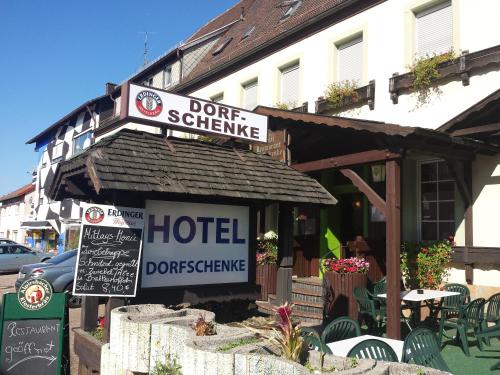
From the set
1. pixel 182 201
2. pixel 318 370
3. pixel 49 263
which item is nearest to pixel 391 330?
pixel 182 201

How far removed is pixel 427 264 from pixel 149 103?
6131 millimetres

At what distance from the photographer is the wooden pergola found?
713 cm

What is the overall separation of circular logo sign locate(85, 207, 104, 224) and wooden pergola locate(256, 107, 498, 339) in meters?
3.66

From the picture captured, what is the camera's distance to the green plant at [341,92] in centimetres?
1166

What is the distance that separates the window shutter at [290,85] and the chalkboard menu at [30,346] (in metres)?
9.77

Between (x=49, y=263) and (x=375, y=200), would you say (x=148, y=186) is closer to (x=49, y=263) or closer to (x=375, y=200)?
(x=375, y=200)

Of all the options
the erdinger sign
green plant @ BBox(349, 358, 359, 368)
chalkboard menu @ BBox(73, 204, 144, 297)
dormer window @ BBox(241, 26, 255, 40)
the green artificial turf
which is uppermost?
dormer window @ BBox(241, 26, 255, 40)

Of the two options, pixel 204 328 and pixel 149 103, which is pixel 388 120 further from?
pixel 204 328

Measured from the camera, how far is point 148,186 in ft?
18.2

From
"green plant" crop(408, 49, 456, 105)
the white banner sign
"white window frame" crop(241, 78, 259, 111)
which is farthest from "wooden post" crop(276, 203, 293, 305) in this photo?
"white window frame" crop(241, 78, 259, 111)

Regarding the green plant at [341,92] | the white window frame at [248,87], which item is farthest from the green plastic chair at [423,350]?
the white window frame at [248,87]

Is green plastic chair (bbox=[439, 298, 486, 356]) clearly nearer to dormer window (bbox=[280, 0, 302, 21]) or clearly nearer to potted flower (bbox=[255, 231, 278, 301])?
potted flower (bbox=[255, 231, 278, 301])

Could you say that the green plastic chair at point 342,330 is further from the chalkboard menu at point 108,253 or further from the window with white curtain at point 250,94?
the window with white curtain at point 250,94

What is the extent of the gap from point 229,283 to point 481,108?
511 centimetres
